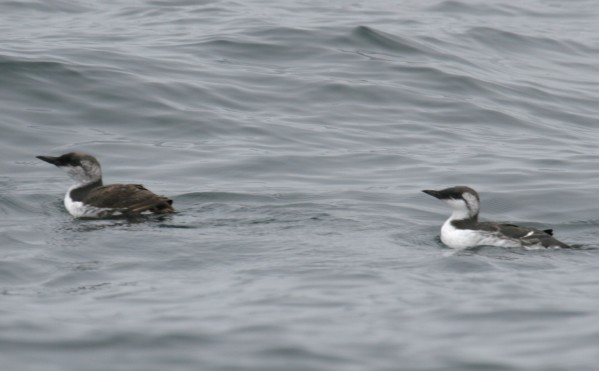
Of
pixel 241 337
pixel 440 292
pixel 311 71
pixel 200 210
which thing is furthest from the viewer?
pixel 311 71

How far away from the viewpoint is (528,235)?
13.2 meters

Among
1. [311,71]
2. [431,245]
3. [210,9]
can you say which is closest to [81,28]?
[210,9]

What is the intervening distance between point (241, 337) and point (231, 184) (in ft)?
21.6

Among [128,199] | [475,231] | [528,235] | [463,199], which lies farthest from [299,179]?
[528,235]

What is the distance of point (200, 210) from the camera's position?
1458 centimetres

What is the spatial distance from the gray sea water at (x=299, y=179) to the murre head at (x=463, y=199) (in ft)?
1.52

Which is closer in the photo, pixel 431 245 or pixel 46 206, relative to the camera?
pixel 431 245

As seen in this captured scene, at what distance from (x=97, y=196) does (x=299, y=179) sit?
10.0 ft

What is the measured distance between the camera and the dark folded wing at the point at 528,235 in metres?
13.1

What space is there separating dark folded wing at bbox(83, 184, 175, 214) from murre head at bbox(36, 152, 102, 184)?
472 mm

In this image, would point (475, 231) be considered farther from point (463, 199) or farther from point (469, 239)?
point (463, 199)

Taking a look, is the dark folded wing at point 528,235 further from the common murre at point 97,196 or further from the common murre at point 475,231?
the common murre at point 97,196

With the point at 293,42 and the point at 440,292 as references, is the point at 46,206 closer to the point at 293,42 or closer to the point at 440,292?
the point at 440,292

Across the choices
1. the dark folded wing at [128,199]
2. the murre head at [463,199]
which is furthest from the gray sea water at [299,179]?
the murre head at [463,199]
